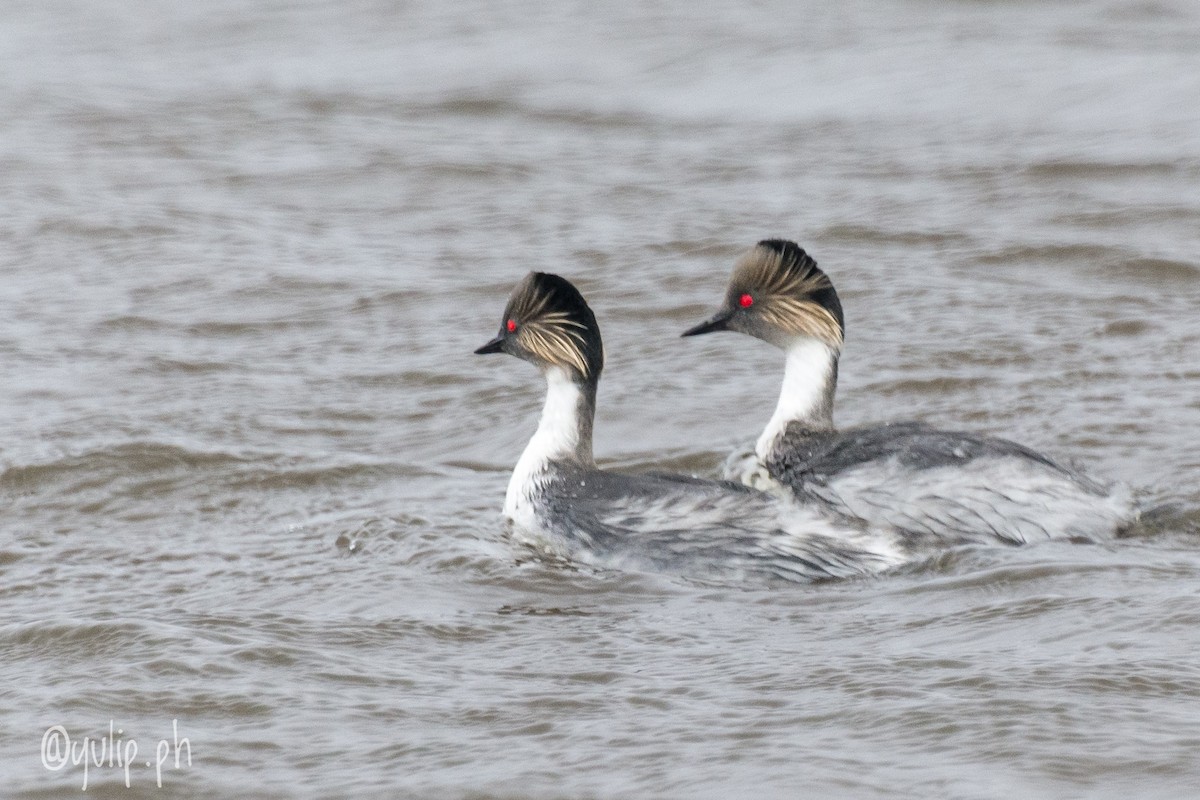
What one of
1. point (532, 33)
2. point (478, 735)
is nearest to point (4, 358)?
point (478, 735)

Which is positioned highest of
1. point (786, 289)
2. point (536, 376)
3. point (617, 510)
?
point (786, 289)

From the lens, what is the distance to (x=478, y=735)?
5.56 m

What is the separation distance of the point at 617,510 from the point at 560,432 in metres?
0.69

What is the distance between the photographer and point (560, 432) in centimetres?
797

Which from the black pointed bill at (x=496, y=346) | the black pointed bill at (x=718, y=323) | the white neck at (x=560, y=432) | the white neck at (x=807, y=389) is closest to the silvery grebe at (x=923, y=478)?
the white neck at (x=807, y=389)

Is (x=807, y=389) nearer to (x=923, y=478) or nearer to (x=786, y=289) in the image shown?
(x=786, y=289)

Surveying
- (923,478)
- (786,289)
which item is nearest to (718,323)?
(786,289)

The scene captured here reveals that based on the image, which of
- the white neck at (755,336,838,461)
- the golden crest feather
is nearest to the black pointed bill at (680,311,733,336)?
the golden crest feather

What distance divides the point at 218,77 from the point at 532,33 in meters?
2.70

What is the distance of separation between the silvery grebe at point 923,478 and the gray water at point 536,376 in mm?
205

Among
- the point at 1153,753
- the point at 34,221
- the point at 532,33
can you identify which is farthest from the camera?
the point at 532,33

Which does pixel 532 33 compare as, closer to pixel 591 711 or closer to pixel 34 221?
pixel 34 221

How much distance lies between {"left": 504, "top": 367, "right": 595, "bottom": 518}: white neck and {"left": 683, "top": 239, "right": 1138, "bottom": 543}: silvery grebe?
0.71 meters

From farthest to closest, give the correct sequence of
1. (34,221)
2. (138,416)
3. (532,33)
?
(532,33), (34,221), (138,416)
